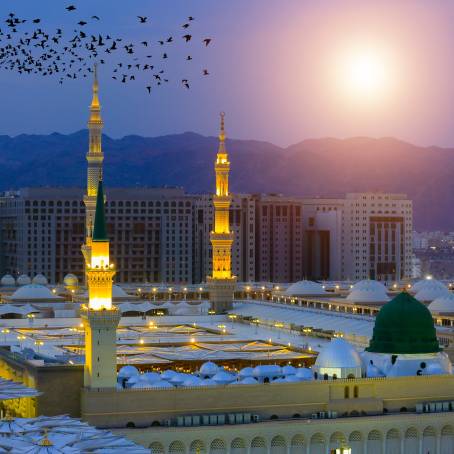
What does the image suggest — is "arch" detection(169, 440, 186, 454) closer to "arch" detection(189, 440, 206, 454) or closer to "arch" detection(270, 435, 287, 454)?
"arch" detection(189, 440, 206, 454)

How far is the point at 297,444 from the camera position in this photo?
144 feet

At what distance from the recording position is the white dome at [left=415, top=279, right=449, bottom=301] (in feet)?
270

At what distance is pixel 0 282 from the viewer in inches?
4567

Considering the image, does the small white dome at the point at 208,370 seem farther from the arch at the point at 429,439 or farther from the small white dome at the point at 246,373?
the arch at the point at 429,439

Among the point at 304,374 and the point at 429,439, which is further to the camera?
the point at 304,374

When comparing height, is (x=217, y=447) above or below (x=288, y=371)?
below

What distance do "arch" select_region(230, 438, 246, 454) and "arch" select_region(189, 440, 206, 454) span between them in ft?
3.19

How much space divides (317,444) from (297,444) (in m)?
0.72

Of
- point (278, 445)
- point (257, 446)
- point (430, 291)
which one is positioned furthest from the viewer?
point (430, 291)

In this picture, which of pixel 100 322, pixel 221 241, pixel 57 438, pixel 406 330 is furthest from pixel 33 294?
pixel 57 438

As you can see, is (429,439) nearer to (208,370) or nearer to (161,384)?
(208,370)

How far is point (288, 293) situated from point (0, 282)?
115ft

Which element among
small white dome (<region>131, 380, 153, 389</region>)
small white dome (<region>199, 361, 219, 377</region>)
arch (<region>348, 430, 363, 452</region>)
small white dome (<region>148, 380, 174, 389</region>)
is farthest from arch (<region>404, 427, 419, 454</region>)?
small white dome (<region>131, 380, 153, 389</region>)

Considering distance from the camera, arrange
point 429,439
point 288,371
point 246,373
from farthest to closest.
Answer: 1. point 288,371
2. point 246,373
3. point 429,439
